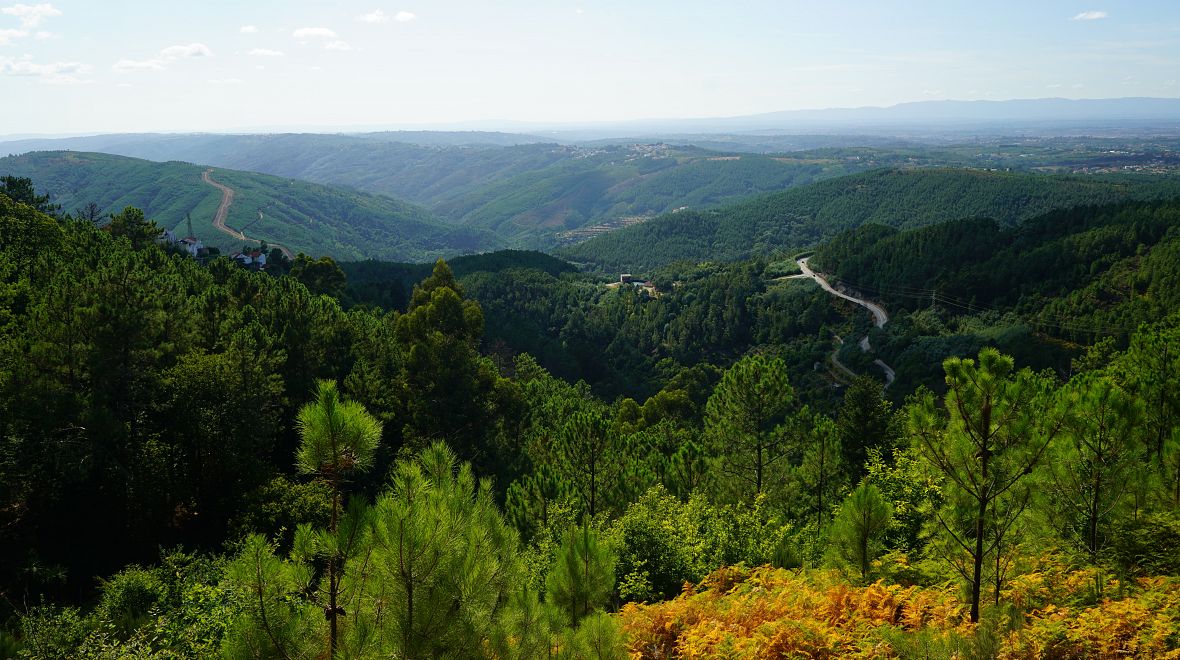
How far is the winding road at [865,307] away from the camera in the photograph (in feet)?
205

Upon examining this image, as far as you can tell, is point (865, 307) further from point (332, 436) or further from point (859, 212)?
point (859, 212)

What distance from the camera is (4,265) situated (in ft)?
83.0

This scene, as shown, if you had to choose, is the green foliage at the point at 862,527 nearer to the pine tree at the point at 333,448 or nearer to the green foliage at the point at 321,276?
the pine tree at the point at 333,448

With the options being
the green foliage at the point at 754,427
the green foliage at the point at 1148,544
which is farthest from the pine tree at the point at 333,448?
the green foliage at the point at 754,427

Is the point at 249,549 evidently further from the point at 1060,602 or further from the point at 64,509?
the point at 64,509

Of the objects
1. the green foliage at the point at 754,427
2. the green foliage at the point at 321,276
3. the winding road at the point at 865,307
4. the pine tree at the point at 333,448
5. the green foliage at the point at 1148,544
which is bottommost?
the winding road at the point at 865,307

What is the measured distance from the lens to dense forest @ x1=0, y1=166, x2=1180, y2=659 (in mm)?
6430

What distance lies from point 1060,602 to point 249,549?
36.1ft

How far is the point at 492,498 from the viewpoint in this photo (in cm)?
915

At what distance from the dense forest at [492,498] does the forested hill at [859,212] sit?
137 metres

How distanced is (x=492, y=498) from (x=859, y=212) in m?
197

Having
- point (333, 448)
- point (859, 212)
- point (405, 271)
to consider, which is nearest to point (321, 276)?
point (405, 271)

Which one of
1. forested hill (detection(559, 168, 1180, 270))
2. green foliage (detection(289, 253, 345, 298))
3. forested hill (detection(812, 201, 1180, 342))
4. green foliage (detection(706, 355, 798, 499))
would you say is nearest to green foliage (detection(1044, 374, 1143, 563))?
green foliage (detection(706, 355, 798, 499))

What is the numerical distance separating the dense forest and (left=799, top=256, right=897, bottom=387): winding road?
21.7 meters
